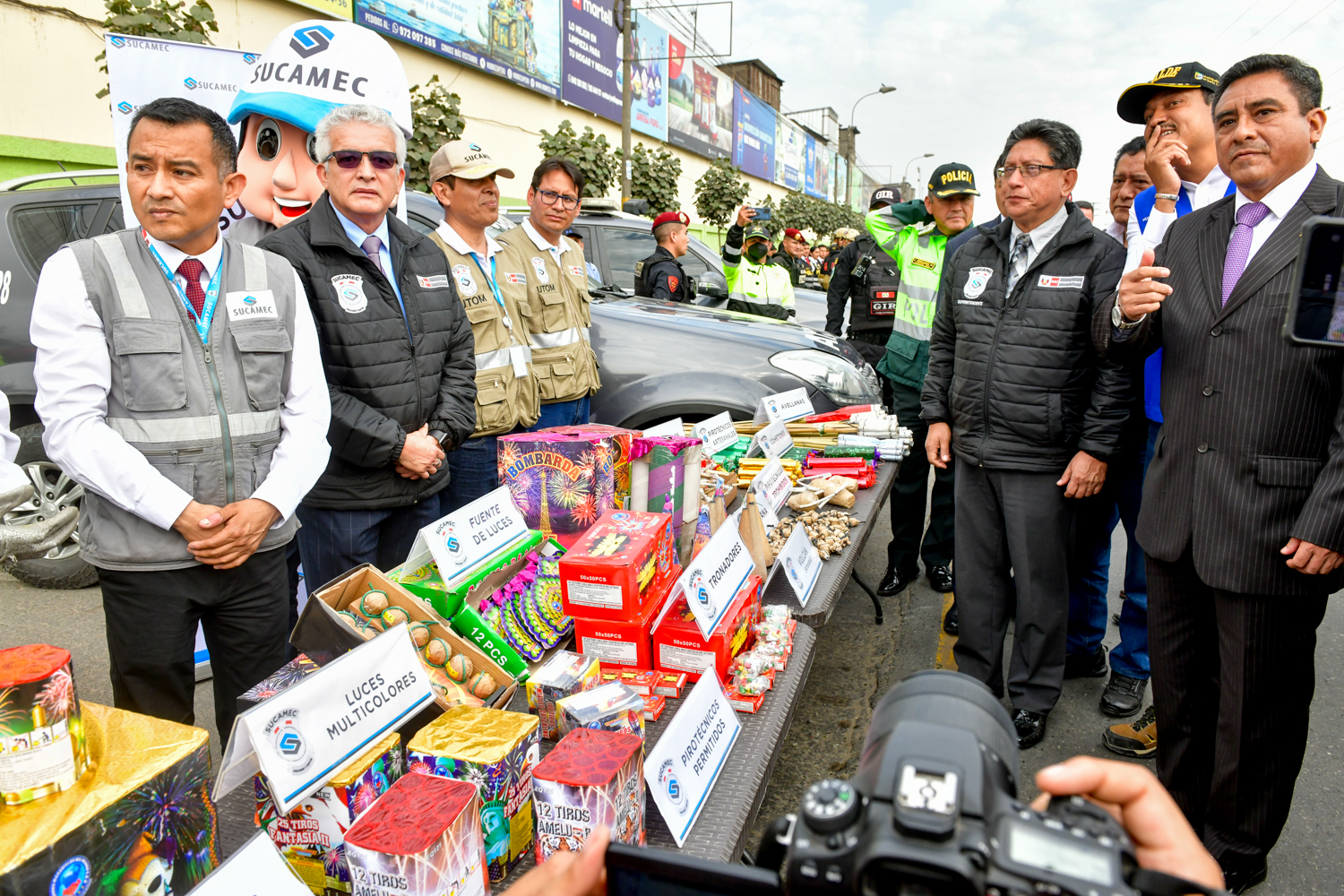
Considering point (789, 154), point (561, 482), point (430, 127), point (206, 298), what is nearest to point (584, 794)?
point (561, 482)

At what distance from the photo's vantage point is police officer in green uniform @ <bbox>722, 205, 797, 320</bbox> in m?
6.95

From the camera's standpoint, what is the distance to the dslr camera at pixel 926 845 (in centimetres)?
65

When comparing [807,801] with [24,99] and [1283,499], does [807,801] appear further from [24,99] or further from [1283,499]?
[24,99]

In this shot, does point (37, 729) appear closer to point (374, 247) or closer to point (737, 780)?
point (737, 780)

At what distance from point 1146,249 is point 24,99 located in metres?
8.36

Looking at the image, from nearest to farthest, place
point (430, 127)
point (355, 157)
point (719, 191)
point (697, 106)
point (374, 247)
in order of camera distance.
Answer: point (355, 157) < point (374, 247) < point (430, 127) < point (719, 191) < point (697, 106)

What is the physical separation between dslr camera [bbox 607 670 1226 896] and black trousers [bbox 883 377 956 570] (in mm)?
3512

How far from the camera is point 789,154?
40.4 m

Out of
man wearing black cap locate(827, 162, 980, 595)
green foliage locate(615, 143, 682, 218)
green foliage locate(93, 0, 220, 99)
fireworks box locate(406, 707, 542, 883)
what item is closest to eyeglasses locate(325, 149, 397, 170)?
fireworks box locate(406, 707, 542, 883)

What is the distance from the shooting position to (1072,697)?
11.1 feet

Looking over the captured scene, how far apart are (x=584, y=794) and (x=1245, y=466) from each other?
186 centimetres

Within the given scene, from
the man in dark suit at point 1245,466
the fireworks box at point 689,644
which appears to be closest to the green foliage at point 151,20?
the fireworks box at point 689,644

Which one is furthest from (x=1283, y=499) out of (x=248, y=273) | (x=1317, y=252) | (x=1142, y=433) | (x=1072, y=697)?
(x=248, y=273)

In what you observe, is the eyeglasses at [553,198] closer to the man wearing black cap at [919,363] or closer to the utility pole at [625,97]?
the man wearing black cap at [919,363]
